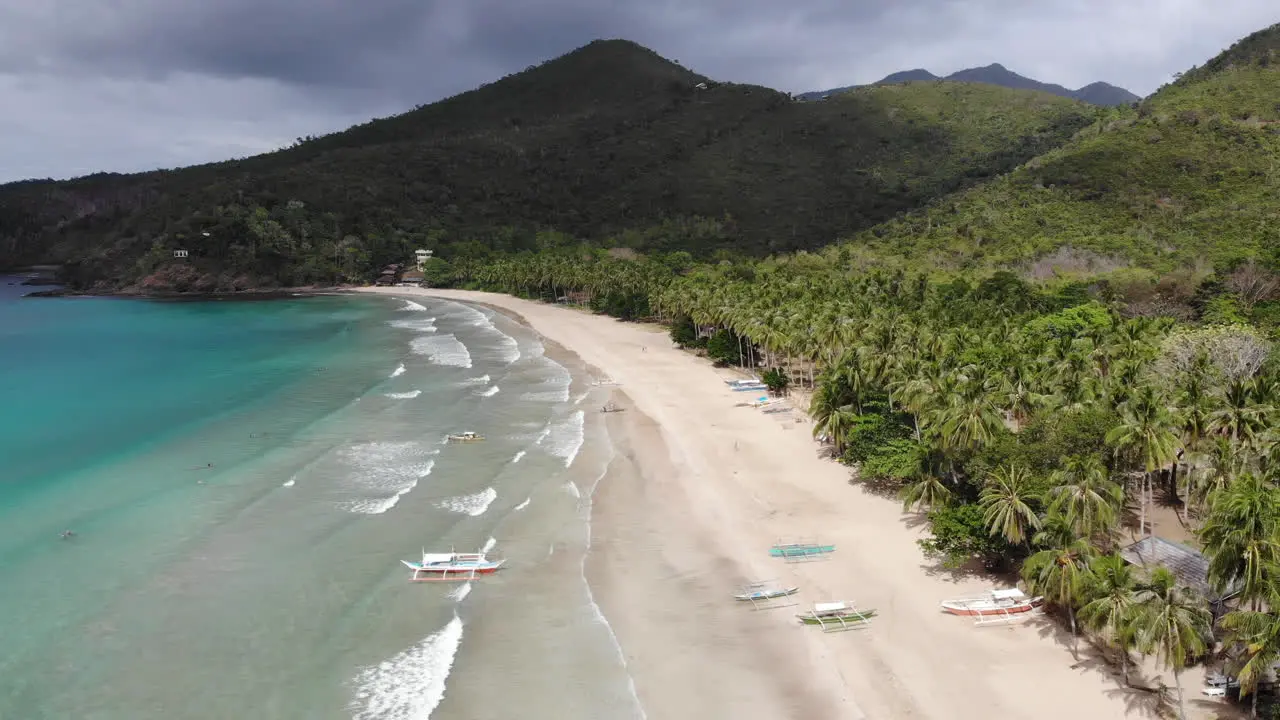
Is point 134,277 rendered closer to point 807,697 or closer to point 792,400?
point 792,400

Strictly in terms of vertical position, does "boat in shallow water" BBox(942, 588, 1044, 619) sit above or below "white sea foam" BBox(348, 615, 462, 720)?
above

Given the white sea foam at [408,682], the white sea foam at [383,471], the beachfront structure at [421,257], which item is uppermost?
the beachfront structure at [421,257]

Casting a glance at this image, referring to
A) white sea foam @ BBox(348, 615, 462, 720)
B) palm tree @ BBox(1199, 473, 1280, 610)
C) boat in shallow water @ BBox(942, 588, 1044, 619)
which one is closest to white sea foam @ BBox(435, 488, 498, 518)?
white sea foam @ BBox(348, 615, 462, 720)

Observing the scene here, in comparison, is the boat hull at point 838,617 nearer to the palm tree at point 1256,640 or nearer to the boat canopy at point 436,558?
the palm tree at point 1256,640

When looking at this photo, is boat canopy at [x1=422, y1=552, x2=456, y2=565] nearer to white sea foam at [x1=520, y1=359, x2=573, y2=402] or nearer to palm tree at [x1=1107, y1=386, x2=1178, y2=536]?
palm tree at [x1=1107, y1=386, x2=1178, y2=536]

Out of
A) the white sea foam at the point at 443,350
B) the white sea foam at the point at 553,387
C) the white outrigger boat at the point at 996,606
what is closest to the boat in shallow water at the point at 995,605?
the white outrigger boat at the point at 996,606

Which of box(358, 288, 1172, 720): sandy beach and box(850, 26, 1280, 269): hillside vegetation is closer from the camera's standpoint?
box(358, 288, 1172, 720): sandy beach
